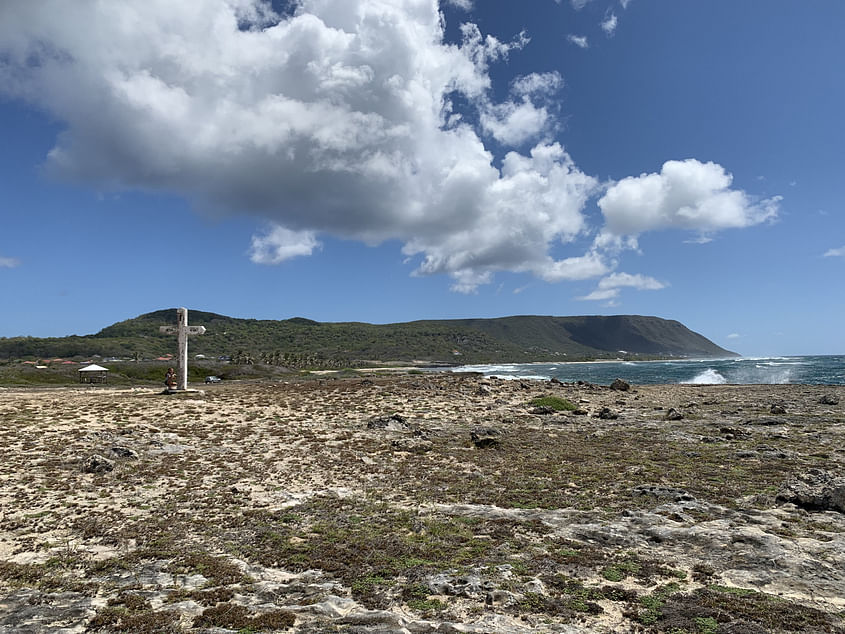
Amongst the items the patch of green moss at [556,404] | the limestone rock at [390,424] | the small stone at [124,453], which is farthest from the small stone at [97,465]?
the patch of green moss at [556,404]

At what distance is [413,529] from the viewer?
1096cm

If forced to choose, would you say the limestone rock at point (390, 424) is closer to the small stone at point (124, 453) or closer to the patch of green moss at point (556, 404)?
the small stone at point (124, 453)

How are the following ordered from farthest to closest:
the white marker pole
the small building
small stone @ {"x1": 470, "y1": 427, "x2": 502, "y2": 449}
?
the small building
the white marker pole
small stone @ {"x1": 470, "y1": 427, "x2": 502, "y2": 449}

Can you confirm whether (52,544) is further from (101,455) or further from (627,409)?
(627,409)

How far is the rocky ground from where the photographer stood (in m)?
7.29

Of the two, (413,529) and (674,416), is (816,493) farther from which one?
(674,416)

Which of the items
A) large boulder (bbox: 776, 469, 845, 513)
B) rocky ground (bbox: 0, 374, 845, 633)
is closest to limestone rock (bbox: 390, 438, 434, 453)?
rocky ground (bbox: 0, 374, 845, 633)

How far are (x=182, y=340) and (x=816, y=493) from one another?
37.0 metres

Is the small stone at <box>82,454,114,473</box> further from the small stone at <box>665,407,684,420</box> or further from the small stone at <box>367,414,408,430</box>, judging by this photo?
the small stone at <box>665,407,684,420</box>

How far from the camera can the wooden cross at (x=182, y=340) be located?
1342 inches

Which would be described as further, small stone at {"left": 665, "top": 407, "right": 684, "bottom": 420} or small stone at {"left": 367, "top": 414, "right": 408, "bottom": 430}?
small stone at {"left": 665, "top": 407, "right": 684, "bottom": 420}

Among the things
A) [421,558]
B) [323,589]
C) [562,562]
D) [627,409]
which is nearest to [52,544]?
[323,589]

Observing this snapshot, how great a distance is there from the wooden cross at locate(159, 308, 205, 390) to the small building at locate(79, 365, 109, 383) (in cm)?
2616

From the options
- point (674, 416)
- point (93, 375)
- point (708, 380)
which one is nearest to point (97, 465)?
point (674, 416)
